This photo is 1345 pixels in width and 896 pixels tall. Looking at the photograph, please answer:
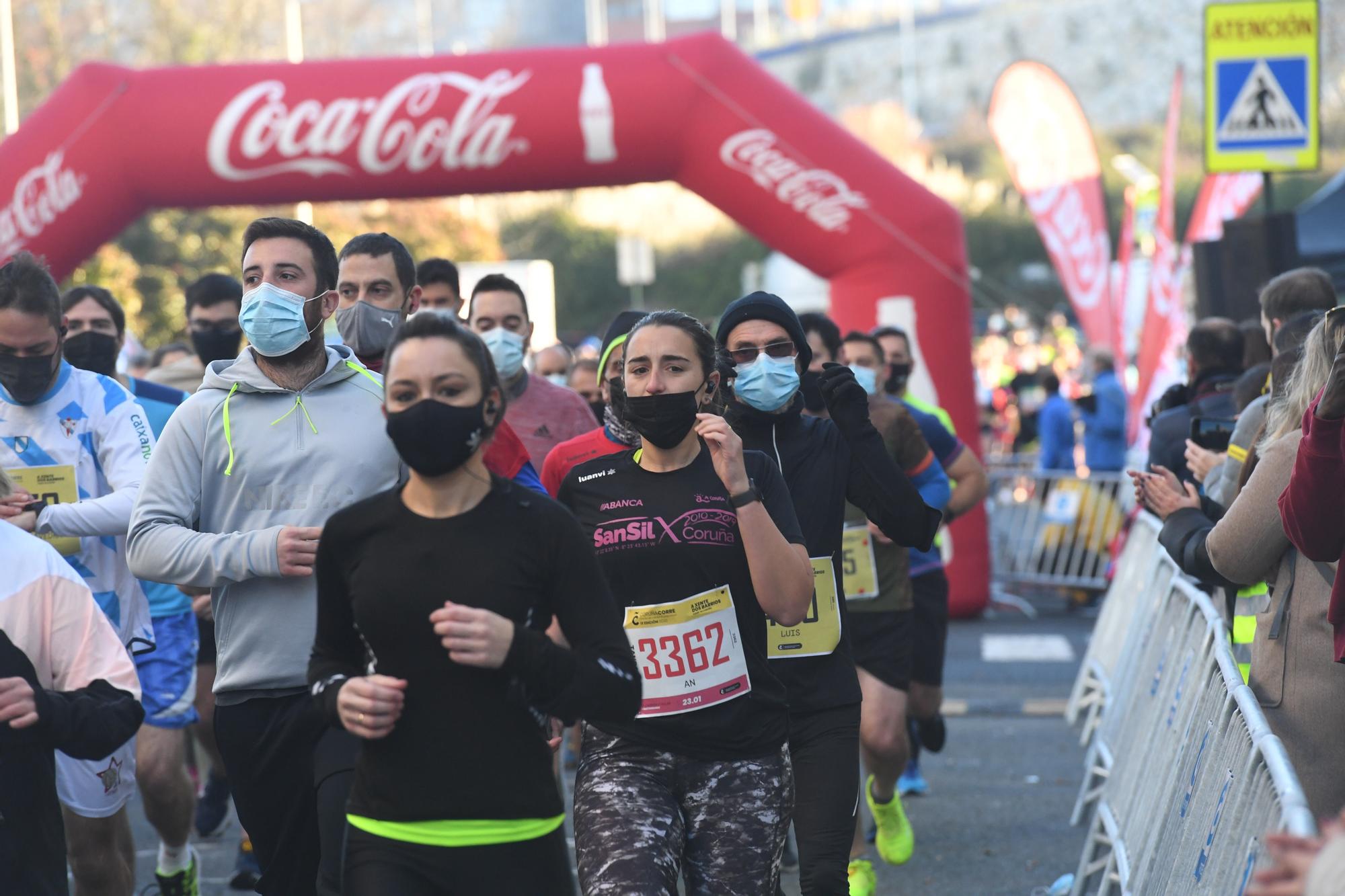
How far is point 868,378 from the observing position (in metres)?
6.96

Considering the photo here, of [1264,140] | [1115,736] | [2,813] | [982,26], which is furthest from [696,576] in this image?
[982,26]

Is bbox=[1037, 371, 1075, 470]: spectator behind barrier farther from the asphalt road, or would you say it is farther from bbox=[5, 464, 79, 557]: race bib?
bbox=[5, 464, 79, 557]: race bib

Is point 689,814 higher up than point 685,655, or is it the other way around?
point 685,655

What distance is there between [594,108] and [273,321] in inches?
339

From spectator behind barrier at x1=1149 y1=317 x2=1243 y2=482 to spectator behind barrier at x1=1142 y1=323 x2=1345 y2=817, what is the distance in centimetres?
223

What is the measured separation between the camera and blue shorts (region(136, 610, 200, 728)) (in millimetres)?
5844

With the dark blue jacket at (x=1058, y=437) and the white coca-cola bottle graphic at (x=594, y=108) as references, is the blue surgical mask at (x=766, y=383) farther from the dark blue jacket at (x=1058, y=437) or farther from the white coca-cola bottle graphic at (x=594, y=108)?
the dark blue jacket at (x=1058, y=437)

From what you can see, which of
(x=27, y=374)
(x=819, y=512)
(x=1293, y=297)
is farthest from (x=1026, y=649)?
(x=27, y=374)

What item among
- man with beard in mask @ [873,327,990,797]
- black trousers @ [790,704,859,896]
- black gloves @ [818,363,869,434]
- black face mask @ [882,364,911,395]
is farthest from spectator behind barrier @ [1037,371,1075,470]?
black trousers @ [790,704,859,896]

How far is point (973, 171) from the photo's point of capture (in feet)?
251

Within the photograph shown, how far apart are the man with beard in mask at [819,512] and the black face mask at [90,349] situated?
8.91 ft

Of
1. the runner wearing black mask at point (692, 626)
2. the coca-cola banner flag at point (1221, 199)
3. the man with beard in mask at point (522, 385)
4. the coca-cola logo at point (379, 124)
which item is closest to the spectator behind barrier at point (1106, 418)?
the coca-cola banner flag at point (1221, 199)

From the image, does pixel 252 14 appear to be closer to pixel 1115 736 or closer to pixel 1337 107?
pixel 1115 736

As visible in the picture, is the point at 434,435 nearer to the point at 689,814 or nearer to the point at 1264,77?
the point at 689,814
